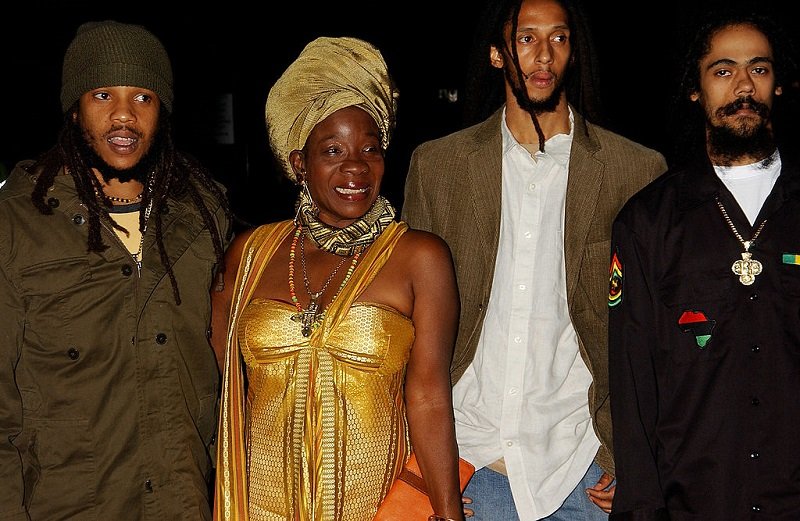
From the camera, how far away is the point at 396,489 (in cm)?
270

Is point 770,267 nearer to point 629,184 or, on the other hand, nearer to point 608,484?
point 629,184

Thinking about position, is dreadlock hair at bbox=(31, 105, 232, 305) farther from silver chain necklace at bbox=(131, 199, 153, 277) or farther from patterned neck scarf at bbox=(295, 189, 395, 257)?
patterned neck scarf at bbox=(295, 189, 395, 257)

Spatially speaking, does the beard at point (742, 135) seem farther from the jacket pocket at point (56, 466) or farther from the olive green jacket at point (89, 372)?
the jacket pocket at point (56, 466)

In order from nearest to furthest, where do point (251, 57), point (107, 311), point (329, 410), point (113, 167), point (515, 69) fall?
point (329, 410), point (107, 311), point (113, 167), point (515, 69), point (251, 57)

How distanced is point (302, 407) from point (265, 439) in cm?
17

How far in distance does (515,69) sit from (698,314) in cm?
100

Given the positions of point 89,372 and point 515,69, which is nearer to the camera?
point 89,372

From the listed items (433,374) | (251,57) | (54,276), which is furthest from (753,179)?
(251,57)

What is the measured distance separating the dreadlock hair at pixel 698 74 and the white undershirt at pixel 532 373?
18.4 inches

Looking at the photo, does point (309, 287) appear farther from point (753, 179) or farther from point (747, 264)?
point (753, 179)

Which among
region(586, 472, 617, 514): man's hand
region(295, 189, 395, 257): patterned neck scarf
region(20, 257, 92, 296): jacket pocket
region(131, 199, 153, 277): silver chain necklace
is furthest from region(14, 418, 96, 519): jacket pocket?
region(586, 472, 617, 514): man's hand

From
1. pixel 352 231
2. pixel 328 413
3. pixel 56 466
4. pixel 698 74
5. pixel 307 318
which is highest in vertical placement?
pixel 698 74

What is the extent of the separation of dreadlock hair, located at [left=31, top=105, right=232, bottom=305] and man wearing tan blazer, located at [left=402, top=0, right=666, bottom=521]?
772 millimetres

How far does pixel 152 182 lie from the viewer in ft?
9.86
